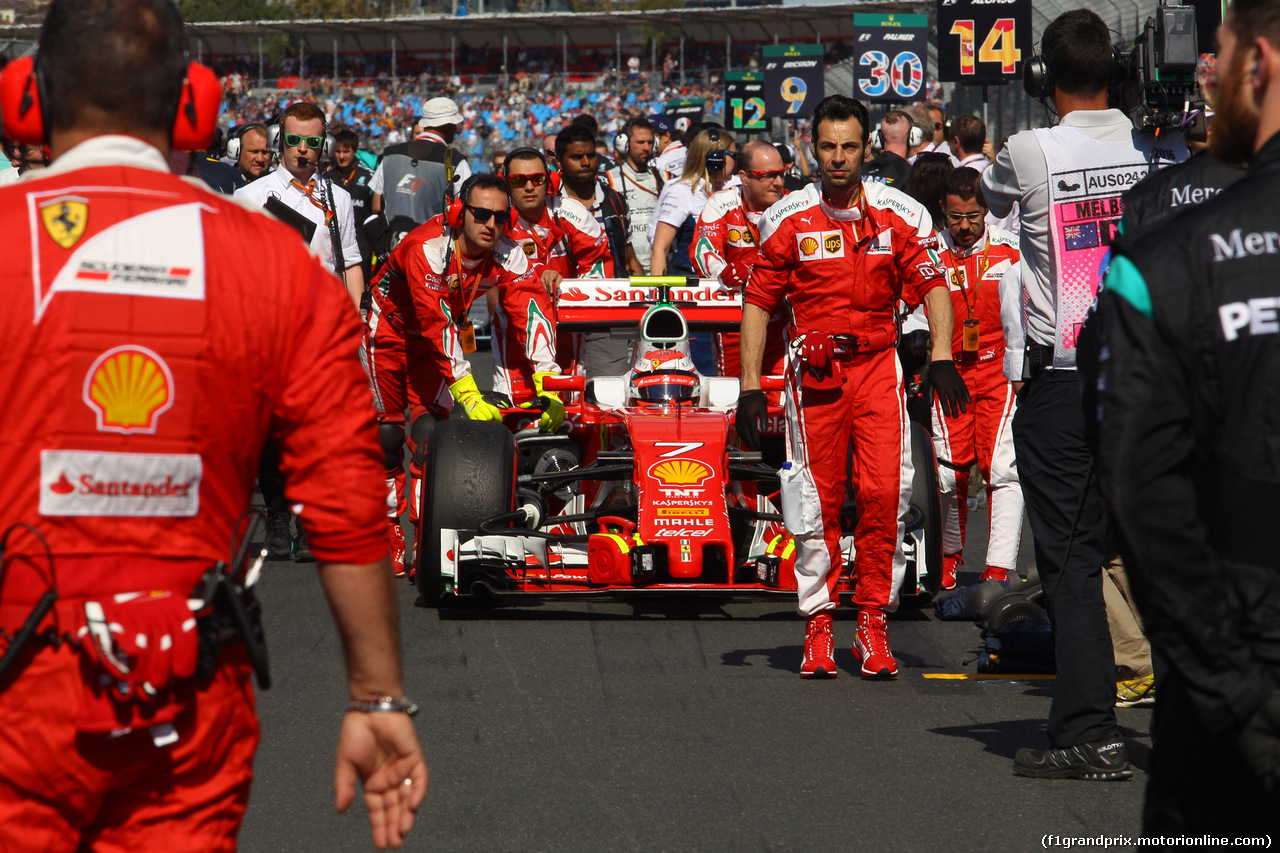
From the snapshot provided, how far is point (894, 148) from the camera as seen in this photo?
44.6 feet

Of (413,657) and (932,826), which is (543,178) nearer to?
(413,657)

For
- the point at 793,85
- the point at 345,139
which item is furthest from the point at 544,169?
the point at 793,85

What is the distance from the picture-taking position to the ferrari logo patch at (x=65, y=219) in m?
2.11

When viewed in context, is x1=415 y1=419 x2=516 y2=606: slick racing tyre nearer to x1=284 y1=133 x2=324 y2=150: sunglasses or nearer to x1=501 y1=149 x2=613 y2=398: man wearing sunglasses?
x1=501 y1=149 x2=613 y2=398: man wearing sunglasses

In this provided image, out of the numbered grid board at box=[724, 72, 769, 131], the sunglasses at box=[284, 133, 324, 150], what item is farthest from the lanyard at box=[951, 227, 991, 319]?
the numbered grid board at box=[724, 72, 769, 131]

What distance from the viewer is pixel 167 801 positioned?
2.13 meters

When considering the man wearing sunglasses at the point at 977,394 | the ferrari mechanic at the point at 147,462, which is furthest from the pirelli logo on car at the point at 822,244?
the ferrari mechanic at the point at 147,462

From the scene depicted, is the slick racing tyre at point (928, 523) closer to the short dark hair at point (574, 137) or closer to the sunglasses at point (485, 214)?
the sunglasses at point (485, 214)

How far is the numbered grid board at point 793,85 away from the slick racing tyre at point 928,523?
55.4 feet

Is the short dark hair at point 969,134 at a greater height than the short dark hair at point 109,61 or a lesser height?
greater

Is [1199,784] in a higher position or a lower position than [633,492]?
higher

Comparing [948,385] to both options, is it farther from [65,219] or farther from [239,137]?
[239,137]

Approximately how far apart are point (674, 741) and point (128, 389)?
3177 millimetres

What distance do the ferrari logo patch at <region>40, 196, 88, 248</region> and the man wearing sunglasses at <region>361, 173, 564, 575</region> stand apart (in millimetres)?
5211
